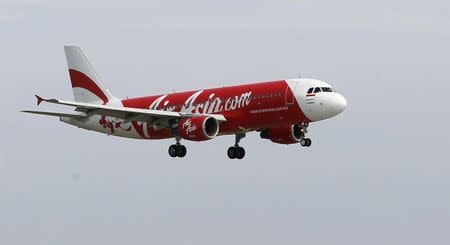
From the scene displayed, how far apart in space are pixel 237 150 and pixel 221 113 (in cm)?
447

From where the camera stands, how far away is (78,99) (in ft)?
280

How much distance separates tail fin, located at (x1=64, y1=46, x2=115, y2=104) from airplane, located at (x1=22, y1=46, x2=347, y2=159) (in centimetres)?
179

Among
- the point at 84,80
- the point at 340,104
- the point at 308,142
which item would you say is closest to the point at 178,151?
the point at 308,142

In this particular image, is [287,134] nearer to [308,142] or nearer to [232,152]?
[232,152]

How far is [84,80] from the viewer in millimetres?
85375

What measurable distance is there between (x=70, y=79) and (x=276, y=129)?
56.7 ft

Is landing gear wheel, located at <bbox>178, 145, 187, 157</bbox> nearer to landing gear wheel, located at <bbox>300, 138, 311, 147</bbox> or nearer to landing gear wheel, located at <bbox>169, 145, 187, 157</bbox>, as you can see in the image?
landing gear wheel, located at <bbox>169, 145, 187, 157</bbox>

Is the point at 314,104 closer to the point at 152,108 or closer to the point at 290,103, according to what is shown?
the point at 290,103

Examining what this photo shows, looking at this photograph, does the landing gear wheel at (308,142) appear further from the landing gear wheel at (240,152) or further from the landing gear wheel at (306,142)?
the landing gear wheel at (240,152)

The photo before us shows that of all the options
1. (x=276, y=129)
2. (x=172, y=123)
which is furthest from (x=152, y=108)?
(x=276, y=129)

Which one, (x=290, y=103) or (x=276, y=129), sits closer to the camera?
(x=290, y=103)

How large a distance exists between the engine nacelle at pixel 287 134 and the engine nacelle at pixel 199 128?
5105 millimetres

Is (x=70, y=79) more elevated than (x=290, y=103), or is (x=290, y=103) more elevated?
(x=70, y=79)

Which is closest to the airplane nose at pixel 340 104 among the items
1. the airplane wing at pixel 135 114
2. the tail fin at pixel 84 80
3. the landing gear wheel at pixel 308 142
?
the landing gear wheel at pixel 308 142
